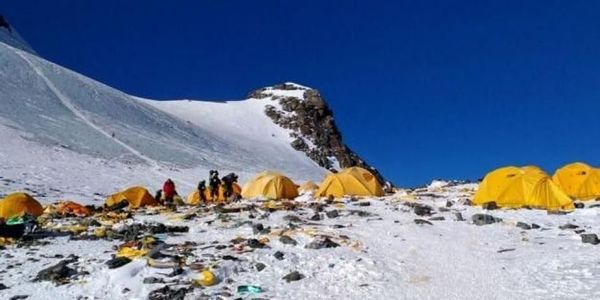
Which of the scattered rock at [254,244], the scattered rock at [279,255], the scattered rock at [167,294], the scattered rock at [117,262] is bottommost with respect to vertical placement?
the scattered rock at [167,294]

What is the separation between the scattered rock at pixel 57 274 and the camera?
532 inches

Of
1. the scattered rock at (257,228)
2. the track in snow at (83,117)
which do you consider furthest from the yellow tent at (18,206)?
the track in snow at (83,117)

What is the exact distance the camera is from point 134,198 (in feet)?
107

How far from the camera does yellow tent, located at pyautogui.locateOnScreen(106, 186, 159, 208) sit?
3161cm

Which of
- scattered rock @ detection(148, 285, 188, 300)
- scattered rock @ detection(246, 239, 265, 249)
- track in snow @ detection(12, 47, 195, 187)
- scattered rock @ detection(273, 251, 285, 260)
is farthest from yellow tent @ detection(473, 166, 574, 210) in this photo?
track in snow @ detection(12, 47, 195, 187)

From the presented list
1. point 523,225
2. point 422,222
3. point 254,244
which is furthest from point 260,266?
point 523,225

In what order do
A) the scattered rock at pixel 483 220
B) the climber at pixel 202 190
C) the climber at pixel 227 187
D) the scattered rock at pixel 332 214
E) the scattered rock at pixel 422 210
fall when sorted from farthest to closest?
the climber at pixel 227 187
the climber at pixel 202 190
the scattered rock at pixel 422 210
the scattered rock at pixel 332 214
the scattered rock at pixel 483 220

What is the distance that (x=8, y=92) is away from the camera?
70062 mm

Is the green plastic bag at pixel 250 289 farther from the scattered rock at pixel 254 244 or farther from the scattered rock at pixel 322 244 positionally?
the scattered rock at pixel 322 244

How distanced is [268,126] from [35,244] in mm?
96793

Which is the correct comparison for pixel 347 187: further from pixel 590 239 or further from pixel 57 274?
pixel 57 274

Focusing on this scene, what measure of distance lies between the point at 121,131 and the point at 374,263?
2384 inches

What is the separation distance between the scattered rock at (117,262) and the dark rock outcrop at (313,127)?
86.3m

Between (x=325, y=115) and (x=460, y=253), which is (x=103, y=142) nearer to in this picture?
(x=460, y=253)
